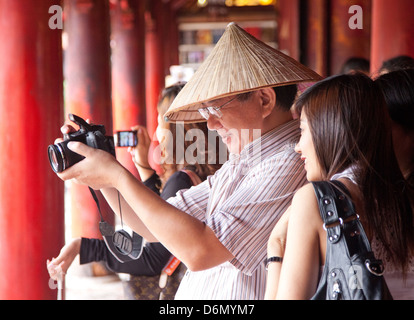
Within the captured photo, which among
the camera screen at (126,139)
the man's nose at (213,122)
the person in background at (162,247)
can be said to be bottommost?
the person in background at (162,247)

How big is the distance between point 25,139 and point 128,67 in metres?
5.43

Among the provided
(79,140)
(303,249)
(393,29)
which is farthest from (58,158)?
(393,29)

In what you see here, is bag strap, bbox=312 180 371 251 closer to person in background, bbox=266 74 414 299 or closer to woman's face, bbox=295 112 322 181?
person in background, bbox=266 74 414 299

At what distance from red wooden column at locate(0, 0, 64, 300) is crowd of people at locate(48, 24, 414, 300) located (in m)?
0.78

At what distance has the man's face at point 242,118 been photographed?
1683 mm

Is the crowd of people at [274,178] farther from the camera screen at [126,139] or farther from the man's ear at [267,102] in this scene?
the camera screen at [126,139]

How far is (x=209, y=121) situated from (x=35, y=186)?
144 centimetres

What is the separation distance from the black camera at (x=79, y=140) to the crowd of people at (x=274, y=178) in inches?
0.9

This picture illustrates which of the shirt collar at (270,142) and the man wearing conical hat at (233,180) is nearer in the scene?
the man wearing conical hat at (233,180)

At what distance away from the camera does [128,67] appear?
8133 millimetres

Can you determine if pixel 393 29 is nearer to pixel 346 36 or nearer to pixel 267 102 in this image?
pixel 267 102

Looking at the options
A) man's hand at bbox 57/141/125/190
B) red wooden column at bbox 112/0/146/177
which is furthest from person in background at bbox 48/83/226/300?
red wooden column at bbox 112/0/146/177

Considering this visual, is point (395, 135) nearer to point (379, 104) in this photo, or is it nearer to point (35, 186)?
point (379, 104)

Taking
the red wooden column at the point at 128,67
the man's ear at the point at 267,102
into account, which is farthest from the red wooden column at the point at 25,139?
the red wooden column at the point at 128,67
